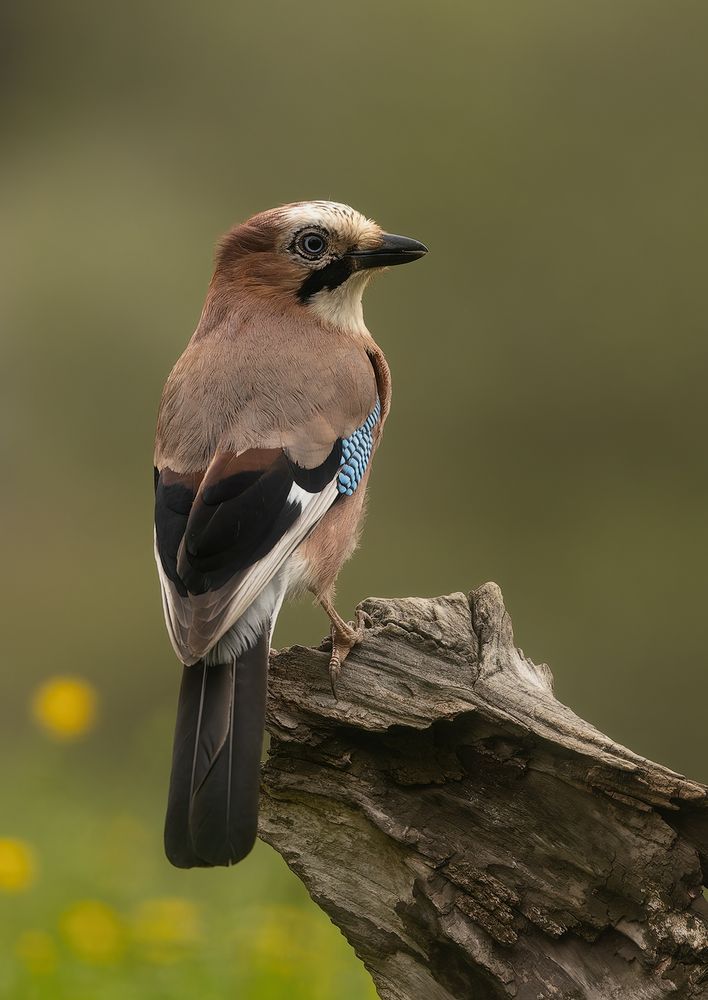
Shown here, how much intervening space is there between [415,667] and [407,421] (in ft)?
13.8

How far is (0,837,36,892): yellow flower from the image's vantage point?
392 centimetres

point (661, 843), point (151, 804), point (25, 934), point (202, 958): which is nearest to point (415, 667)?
point (661, 843)

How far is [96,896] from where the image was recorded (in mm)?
4316

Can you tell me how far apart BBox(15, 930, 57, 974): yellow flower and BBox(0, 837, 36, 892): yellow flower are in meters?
0.22

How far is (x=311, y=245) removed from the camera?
375cm

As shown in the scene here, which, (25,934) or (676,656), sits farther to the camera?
(676,656)

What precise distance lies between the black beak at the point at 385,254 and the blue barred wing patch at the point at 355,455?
1.46ft

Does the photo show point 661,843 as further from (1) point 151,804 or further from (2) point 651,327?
(2) point 651,327

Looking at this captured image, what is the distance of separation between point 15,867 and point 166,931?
0.58 m

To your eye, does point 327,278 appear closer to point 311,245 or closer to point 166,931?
point 311,245

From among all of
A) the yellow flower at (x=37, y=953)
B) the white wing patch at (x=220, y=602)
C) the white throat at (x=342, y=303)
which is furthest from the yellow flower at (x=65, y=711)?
the white throat at (x=342, y=303)

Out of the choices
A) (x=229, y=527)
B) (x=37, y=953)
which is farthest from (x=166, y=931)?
(x=229, y=527)

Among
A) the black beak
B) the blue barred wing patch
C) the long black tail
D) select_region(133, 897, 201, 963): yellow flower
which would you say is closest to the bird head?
the black beak

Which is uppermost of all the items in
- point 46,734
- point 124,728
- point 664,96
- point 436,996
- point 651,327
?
point 664,96
